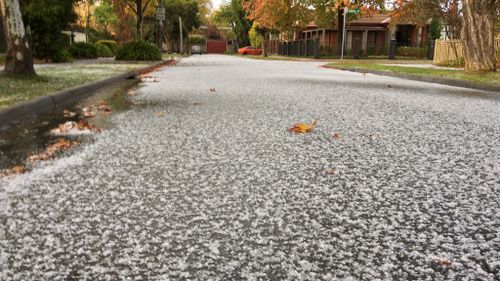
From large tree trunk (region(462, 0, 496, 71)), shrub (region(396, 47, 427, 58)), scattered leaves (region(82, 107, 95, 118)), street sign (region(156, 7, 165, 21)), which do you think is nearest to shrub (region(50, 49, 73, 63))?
street sign (region(156, 7, 165, 21))

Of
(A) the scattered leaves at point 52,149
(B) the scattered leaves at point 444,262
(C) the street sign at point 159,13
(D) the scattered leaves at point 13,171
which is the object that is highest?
(C) the street sign at point 159,13

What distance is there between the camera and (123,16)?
110 feet

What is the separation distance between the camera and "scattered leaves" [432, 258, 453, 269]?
1978mm

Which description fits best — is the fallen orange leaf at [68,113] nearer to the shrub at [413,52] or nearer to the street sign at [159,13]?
the street sign at [159,13]

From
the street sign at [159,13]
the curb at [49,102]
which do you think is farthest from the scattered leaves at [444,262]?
the street sign at [159,13]

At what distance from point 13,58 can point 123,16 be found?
81.7ft

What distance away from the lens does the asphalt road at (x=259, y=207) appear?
198 cm

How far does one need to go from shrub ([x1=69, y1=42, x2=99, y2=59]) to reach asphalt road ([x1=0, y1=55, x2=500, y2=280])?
23.0m

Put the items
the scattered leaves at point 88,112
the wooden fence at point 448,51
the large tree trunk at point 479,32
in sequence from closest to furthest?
1. the scattered leaves at point 88,112
2. the large tree trunk at point 479,32
3. the wooden fence at point 448,51

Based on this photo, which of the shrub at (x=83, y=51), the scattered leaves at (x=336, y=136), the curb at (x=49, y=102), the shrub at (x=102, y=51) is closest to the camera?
the scattered leaves at (x=336, y=136)

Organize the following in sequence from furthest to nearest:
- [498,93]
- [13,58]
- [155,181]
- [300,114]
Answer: [498,93] → [13,58] → [300,114] → [155,181]

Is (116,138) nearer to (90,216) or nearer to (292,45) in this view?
(90,216)

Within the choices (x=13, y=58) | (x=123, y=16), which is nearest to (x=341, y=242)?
(x=13, y=58)

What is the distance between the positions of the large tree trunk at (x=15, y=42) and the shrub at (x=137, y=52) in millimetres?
12904
